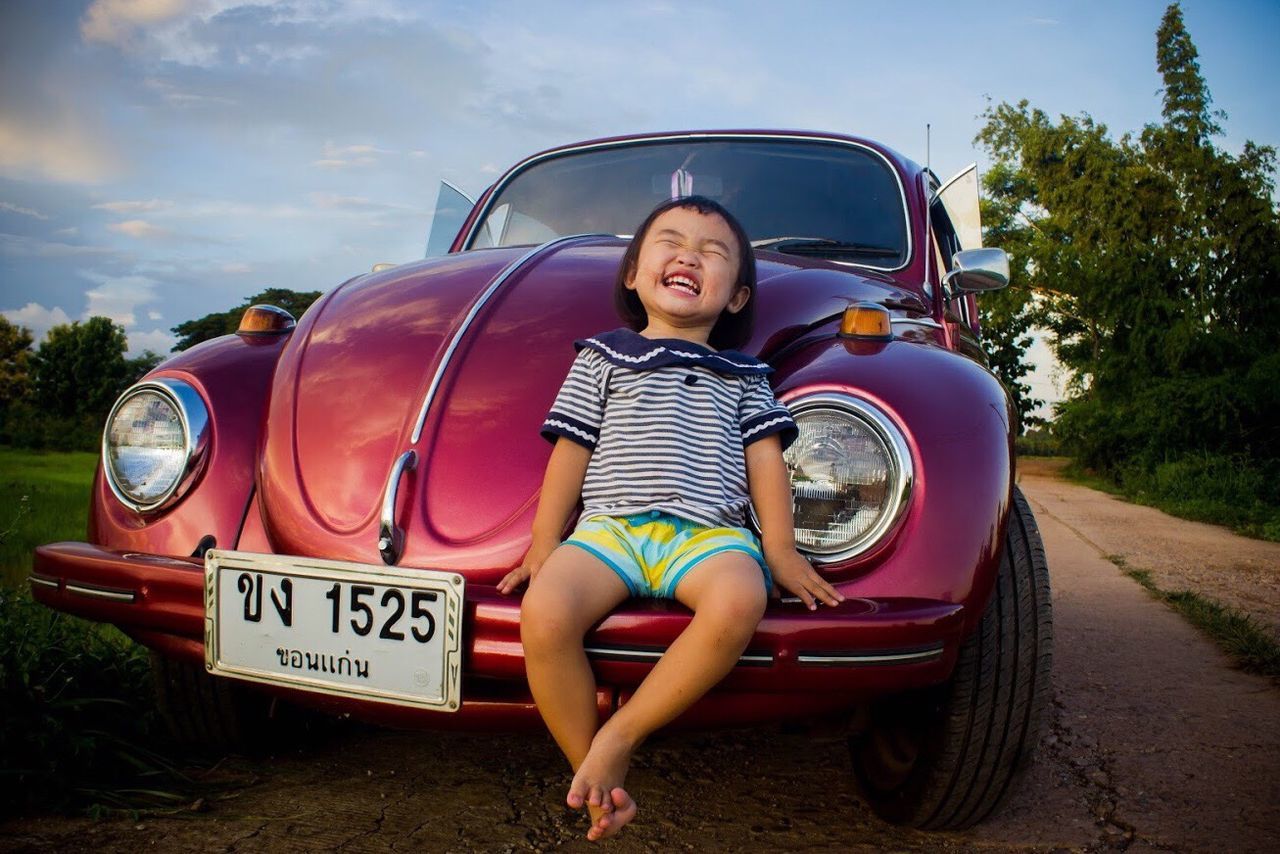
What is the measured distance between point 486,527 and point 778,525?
50 cm

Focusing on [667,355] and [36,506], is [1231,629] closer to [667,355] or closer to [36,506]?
[667,355]

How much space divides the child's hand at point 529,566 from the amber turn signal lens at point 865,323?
0.68 meters

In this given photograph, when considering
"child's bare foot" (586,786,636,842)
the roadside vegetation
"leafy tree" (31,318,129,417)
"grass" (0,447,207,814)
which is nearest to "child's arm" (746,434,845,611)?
"child's bare foot" (586,786,636,842)

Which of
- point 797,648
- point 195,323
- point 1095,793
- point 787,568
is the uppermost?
point 195,323

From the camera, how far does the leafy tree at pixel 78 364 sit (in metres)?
29.8

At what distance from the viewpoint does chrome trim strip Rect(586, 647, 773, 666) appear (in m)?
1.48

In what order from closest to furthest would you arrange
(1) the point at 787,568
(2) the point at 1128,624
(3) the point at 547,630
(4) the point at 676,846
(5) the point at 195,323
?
(3) the point at 547,630 → (1) the point at 787,568 → (4) the point at 676,846 → (2) the point at 1128,624 → (5) the point at 195,323

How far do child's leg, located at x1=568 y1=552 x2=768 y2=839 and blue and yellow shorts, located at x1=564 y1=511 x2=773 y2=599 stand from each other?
95mm

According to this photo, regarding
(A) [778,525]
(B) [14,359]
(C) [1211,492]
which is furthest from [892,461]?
(B) [14,359]

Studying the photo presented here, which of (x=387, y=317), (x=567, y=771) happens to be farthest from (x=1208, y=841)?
(x=387, y=317)

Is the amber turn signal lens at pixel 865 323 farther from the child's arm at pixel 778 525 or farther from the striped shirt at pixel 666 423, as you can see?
the child's arm at pixel 778 525

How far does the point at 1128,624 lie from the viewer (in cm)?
423

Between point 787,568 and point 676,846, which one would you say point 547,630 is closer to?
point 787,568

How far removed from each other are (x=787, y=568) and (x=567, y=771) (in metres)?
1.04
